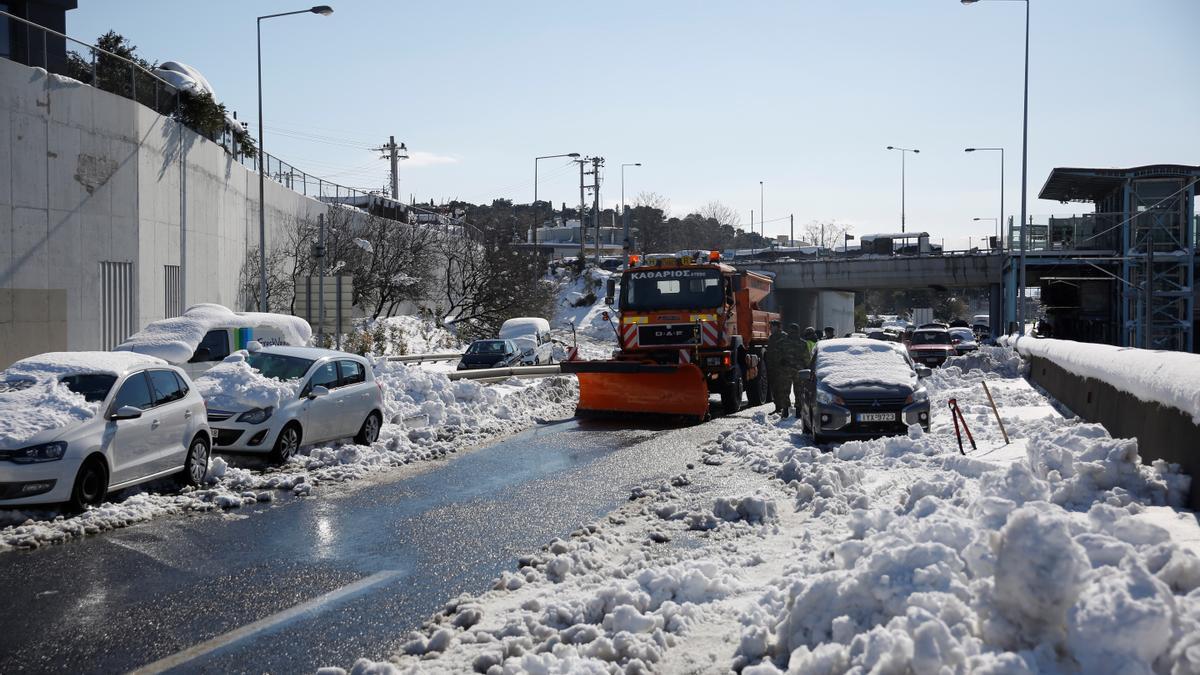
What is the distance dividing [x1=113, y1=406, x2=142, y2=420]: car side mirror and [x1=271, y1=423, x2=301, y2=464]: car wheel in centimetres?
275

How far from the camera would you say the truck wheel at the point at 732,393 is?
843 inches

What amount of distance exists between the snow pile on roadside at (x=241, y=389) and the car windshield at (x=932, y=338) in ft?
104

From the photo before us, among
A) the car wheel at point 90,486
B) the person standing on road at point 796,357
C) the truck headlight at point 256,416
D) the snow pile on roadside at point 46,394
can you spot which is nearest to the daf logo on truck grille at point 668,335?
the person standing on road at point 796,357

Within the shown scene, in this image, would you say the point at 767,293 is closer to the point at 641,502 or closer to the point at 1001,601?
the point at 641,502

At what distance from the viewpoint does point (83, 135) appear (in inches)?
923

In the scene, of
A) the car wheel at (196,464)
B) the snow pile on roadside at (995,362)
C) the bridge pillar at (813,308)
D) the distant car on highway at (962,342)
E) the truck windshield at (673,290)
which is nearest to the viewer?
the car wheel at (196,464)

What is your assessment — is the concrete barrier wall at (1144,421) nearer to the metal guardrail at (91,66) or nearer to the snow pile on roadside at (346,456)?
the snow pile on roadside at (346,456)

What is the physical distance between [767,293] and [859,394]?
10.6 metres

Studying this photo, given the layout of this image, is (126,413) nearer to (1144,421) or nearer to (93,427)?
(93,427)

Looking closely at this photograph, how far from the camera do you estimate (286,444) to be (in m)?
13.8

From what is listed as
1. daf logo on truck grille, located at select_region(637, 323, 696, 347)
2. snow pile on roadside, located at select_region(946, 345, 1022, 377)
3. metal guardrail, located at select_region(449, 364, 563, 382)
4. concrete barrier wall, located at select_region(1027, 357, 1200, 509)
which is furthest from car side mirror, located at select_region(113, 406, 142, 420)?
snow pile on roadside, located at select_region(946, 345, 1022, 377)

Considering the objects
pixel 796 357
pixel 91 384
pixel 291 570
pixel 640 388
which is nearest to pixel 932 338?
pixel 796 357

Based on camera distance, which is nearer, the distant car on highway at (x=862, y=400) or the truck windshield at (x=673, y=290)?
the distant car on highway at (x=862, y=400)

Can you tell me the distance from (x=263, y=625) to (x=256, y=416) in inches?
289
